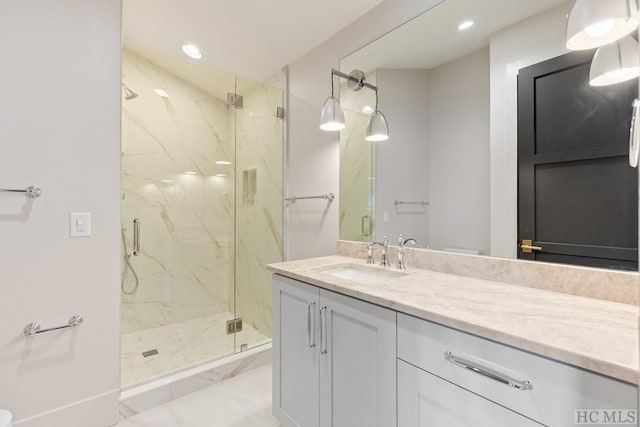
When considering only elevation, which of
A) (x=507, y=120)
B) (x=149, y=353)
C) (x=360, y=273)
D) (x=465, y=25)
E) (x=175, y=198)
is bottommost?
(x=149, y=353)

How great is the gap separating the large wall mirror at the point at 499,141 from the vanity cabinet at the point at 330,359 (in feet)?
2.28

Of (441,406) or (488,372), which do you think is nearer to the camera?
(488,372)

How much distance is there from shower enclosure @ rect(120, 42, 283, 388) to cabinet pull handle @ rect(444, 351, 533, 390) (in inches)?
75.3

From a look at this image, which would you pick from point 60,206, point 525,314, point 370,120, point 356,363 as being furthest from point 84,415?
point 370,120

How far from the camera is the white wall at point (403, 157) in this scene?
1.68 metres

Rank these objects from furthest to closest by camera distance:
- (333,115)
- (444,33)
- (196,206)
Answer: (196,206), (333,115), (444,33)

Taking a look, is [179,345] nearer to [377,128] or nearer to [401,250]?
[401,250]

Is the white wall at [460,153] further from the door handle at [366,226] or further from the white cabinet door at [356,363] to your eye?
the white cabinet door at [356,363]

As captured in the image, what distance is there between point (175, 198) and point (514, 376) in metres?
2.73

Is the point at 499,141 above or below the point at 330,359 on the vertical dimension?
above

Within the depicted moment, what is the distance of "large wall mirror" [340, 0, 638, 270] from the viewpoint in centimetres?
109

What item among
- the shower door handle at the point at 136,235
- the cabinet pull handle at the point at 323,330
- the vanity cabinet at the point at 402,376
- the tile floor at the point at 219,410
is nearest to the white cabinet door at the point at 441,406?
the vanity cabinet at the point at 402,376

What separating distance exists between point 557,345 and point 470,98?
120 cm

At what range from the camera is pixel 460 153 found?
151 cm
